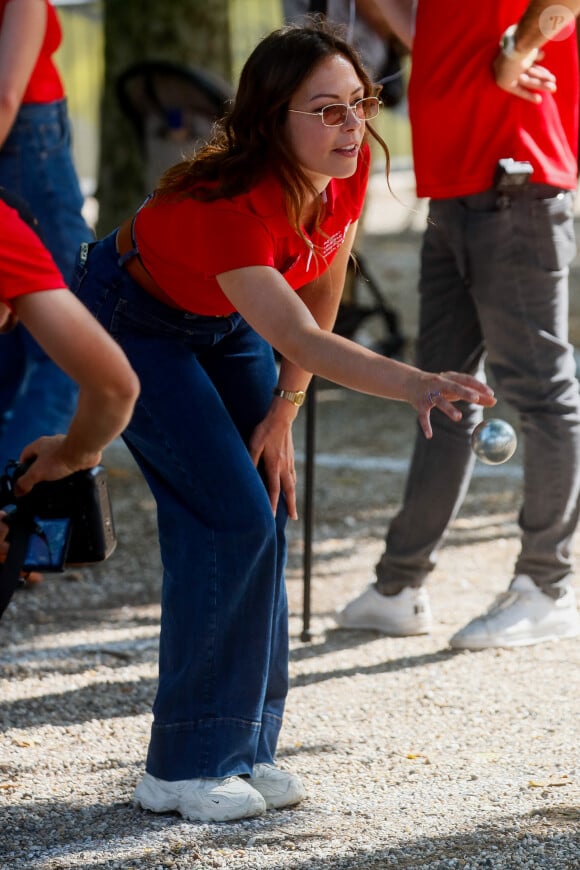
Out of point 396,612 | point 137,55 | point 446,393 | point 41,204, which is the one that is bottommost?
point 396,612

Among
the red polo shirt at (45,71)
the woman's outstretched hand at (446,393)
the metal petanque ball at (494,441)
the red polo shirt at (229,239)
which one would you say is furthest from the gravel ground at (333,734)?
the red polo shirt at (45,71)

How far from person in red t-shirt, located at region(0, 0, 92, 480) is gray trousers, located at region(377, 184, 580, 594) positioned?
1.20 m

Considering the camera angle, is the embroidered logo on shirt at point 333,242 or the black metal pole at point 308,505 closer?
the embroidered logo on shirt at point 333,242

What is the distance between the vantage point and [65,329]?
2.20 metres

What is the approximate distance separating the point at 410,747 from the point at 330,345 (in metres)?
1.24

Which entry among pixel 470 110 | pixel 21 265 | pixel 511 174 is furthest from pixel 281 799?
pixel 470 110

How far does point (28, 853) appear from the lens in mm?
2787

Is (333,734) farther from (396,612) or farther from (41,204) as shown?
(41,204)

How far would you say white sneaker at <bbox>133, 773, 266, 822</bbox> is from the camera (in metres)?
2.89

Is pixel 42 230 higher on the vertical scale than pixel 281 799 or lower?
higher

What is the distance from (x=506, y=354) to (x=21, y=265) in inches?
79.9

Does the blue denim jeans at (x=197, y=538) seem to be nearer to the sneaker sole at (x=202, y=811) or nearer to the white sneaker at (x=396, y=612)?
the sneaker sole at (x=202, y=811)

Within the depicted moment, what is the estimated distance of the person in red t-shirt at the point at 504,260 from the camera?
3895mm

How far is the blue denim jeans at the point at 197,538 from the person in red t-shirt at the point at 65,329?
0.51m
